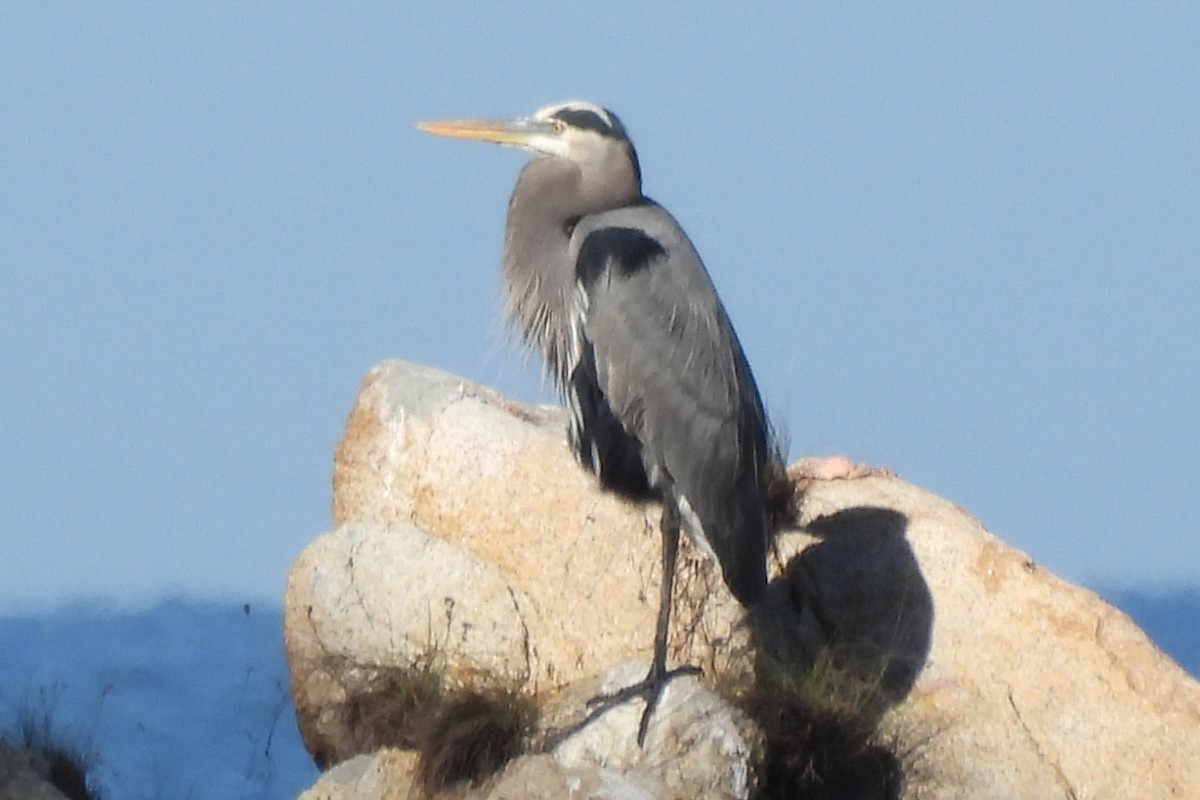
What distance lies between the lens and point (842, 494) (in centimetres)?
546

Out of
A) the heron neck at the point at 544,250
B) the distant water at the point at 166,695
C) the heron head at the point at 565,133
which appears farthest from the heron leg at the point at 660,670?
the distant water at the point at 166,695

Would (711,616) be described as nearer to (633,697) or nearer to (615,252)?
(633,697)

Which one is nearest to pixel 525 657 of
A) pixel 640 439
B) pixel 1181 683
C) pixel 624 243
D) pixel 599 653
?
pixel 599 653

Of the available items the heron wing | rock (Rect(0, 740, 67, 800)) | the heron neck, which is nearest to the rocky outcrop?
the heron wing

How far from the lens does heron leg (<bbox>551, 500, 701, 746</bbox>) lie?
14.5 feet

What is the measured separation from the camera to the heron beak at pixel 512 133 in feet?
16.1

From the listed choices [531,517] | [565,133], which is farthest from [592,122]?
[531,517]

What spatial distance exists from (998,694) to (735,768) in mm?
1074

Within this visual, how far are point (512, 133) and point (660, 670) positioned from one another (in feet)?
4.61

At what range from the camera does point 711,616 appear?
5.06 meters

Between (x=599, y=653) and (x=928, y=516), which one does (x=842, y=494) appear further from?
(x=599, y=653)

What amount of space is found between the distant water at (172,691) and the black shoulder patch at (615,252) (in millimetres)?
1494

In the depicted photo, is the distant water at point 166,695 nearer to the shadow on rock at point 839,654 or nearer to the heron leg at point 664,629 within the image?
the heron leg at point 664,629

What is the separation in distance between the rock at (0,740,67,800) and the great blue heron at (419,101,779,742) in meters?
1.56
